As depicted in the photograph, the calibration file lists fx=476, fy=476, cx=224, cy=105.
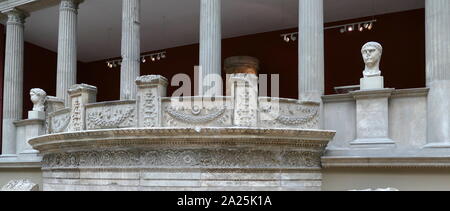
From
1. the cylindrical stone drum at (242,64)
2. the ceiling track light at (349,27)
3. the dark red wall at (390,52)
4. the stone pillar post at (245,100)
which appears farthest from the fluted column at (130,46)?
the dark red wall at (390,52)

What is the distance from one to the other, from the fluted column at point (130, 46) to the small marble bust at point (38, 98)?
214 cm

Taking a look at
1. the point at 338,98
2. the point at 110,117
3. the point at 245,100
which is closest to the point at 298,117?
the point at 338,98

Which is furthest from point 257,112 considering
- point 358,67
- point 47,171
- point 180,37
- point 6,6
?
point 180,37

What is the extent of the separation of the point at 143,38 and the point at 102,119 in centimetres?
989

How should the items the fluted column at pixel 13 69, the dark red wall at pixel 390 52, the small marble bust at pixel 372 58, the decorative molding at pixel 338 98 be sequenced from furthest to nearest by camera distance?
1. the dark red wall at pixel 390 52
2. the fluted column at pixel 13 69
3. the decorative molding at pixel 338 98
4. the small marble bust at pixel 372 58

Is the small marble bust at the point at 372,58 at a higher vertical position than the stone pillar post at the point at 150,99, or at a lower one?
higher

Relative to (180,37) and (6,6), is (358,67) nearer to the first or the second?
(180,37)

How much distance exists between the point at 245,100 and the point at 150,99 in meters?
1.67

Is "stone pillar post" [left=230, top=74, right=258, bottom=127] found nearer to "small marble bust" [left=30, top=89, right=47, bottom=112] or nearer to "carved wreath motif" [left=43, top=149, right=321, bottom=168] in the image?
"carved wreath motif" [left=43, top=149, right=321, bottom=168]

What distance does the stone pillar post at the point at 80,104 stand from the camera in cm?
895

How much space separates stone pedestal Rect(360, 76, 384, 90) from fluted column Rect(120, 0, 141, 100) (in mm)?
5182

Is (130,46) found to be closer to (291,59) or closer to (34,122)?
(34,122)

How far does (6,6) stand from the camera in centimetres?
1377

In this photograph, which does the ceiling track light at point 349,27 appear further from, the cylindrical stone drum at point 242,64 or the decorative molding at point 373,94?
the decorative molding at point 373,94
